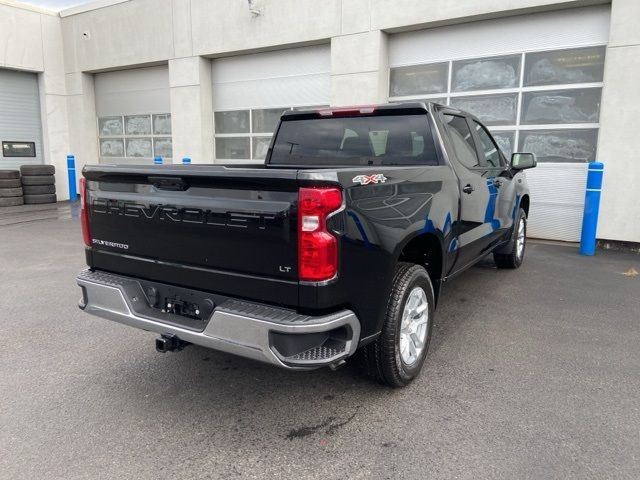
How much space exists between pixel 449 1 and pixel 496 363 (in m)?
7.37

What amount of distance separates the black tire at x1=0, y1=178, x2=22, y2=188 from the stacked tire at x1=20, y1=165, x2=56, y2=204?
0.20 m

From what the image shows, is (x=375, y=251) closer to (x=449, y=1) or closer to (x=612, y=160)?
(x=612, y=160)

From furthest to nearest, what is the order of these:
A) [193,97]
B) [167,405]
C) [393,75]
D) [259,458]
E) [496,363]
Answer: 1. [193,97]
2. [393,75]
3. [496,363]
4. [167,405]
5. [259,458]

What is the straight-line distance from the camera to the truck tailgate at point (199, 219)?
2535 millimetres

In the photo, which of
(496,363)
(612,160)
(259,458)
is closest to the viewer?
(259,458)

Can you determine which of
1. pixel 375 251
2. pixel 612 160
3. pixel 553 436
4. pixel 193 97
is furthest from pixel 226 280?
pixel 193 97

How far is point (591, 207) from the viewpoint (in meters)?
7.43

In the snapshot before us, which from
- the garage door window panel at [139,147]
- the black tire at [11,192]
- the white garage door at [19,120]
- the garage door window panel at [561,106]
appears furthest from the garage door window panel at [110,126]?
the garage door window panel at [561,106]

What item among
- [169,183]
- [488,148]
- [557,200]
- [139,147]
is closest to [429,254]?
[169,183]

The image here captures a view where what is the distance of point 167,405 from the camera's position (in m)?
3.16

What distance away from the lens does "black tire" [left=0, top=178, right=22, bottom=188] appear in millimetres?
13031

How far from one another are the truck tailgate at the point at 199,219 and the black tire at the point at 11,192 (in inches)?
464

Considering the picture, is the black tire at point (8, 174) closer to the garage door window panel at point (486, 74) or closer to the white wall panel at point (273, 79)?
the white wall panel at point (273, 79)

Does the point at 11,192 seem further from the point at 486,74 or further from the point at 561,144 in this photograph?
the point at 561,144
